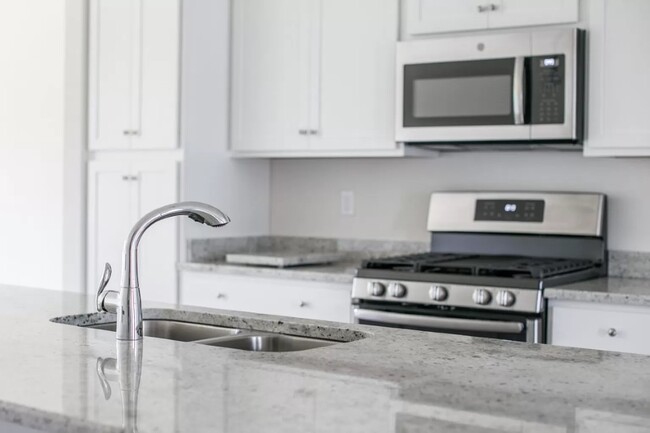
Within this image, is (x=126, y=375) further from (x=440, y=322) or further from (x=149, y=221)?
(x=440, y=322)

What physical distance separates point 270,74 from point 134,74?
64 centimetres

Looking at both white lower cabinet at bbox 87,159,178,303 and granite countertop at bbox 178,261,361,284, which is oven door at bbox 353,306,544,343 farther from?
white lower cabinet at bbox 87,159,178,303

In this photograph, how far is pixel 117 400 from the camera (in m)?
1.35

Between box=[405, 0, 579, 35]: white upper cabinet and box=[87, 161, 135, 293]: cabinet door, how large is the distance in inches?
60.8

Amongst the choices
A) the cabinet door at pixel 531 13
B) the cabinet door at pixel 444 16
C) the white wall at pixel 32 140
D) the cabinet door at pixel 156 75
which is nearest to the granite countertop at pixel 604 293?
the cabinet door at pixel 531 13

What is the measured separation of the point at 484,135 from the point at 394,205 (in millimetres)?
783

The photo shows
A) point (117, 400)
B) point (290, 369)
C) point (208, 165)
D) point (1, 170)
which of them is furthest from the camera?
point (1, 170)

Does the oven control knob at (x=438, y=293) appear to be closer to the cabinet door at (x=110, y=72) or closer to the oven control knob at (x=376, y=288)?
the oven control knob at (x=376, y=288)

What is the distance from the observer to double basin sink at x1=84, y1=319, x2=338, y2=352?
215 cm

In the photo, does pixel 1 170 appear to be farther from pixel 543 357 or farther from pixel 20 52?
pixel 543 357

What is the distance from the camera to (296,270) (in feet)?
12.4

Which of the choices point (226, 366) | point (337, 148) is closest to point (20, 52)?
point (337, 148)

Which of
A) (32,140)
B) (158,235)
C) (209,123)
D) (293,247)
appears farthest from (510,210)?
(32,140)

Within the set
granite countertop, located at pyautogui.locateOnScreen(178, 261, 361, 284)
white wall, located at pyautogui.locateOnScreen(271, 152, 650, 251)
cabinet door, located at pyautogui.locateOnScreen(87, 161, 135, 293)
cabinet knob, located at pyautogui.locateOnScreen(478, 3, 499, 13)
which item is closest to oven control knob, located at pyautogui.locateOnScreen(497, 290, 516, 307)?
granite countertop, located at pyautogui.locateOnScreen(178, 261, 361, 284)
